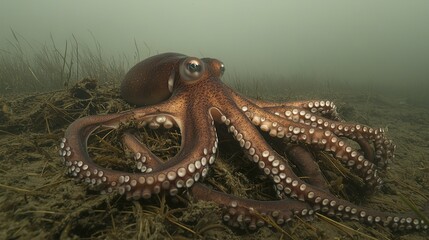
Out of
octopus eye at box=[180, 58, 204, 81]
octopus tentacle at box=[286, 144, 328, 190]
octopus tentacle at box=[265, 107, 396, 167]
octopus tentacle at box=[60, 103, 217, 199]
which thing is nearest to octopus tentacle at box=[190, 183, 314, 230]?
octopus tentacle at box=[60, 103, 217, 199]

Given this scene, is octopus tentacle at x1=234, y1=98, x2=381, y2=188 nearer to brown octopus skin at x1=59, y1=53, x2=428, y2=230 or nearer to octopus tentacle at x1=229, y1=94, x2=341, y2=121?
brown octopus skin at x1=59, y1=53, x2=428, y2=230

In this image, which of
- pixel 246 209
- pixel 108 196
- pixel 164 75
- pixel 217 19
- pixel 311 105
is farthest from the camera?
pixel 217 19

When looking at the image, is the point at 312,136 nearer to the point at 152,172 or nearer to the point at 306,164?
the point at 306,164

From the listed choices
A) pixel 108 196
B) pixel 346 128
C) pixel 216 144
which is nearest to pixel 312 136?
pixel 346 128

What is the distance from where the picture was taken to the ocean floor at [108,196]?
193 centimetres

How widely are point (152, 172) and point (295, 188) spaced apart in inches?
45.5

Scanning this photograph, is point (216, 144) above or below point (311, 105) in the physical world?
below

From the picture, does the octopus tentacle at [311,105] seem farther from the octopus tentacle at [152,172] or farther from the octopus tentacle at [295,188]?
the octopus tentacle at [152,172]

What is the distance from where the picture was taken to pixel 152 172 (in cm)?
207

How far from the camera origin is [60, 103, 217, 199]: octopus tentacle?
80.7 inches

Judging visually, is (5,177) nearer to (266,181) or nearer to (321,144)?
(266,181)

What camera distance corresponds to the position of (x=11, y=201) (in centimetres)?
204

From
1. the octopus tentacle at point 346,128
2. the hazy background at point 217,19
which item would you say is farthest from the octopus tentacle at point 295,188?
the hazy background at point 217,19

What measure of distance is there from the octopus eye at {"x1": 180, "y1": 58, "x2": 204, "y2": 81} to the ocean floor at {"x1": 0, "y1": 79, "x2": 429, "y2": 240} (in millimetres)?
588
